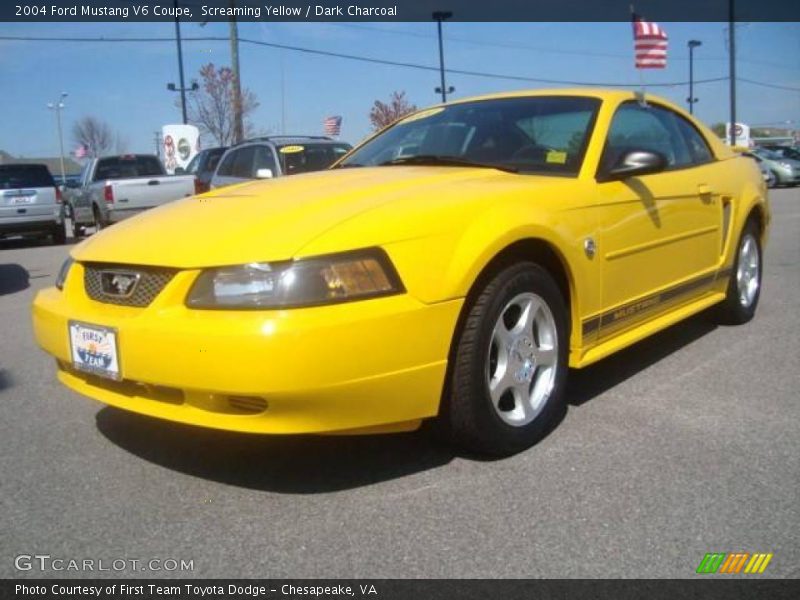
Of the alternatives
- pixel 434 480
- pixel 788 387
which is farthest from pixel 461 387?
pixel 788 387

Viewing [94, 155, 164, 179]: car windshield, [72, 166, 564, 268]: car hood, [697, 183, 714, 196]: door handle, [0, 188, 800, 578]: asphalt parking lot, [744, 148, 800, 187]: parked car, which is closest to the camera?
[0, 188, 800, 578]: asphalt parking lot

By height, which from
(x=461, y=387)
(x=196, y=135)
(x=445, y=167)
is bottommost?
(x=461, y=387)

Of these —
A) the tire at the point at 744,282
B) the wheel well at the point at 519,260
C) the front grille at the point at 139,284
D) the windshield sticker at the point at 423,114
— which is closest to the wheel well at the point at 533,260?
the wheel well at the point at 519,260

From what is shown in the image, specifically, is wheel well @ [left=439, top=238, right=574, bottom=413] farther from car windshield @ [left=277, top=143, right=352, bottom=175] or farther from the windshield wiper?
car windshield @ [left=277, top=143, right=352, bottom=175]

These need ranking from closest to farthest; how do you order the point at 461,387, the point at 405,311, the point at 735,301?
the point at 405,311 < the point at 461,387 < the point at 735,301

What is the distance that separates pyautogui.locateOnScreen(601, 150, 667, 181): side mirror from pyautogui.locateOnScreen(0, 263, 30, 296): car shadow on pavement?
672 centimetres

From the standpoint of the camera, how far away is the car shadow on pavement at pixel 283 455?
2816mm

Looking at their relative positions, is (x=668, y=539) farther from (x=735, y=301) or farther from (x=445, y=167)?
(x=735, y=301)

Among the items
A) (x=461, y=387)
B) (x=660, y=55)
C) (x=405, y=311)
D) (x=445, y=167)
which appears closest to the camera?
(x=405, y=311)

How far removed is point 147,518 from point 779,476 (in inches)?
88.9

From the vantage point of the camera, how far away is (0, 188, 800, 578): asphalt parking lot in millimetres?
2271

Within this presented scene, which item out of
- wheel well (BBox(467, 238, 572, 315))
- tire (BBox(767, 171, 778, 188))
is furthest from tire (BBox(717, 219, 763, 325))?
tire (BBox(767, 171, 778, 188))

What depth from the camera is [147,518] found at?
254 cm

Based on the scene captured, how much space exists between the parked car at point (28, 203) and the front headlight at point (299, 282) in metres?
12.5
